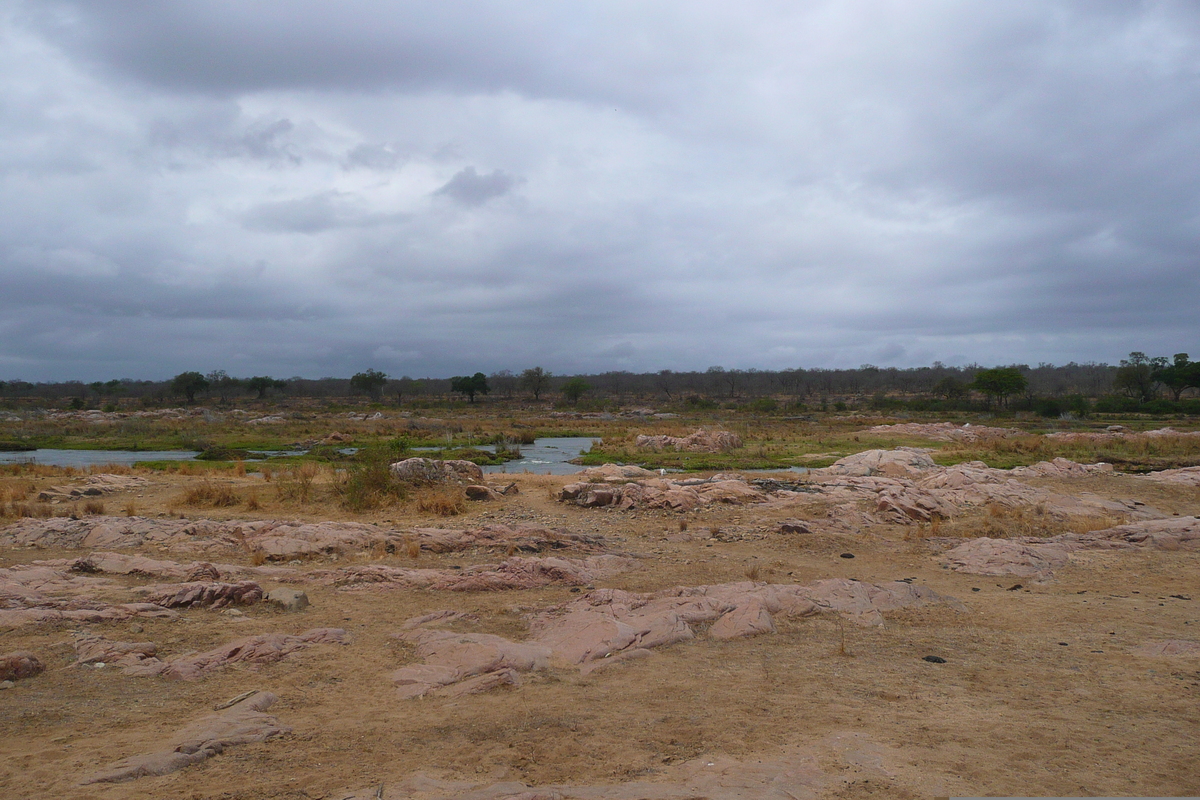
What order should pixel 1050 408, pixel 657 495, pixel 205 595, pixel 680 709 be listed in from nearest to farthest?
pixel 680 709, pixel 205 595, pixel 657 495, pixel 1050 408

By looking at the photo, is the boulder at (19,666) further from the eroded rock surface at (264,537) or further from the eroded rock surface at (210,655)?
the eroded rock surface at (264,537)

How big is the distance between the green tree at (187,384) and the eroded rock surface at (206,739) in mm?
115210

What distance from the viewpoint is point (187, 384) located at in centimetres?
10662

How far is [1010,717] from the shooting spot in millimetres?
6152

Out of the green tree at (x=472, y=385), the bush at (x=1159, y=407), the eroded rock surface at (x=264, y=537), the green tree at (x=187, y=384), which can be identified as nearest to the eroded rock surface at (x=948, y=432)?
the bush at (x=1159, y=407)

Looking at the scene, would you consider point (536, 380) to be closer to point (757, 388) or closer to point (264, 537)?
point (757, 388)

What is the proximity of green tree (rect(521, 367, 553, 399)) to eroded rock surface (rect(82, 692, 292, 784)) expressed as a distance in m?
111

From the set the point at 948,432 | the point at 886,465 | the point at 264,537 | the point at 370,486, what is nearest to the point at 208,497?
the point at 370,486

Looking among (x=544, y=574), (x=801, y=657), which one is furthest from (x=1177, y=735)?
(x=544, y=574)

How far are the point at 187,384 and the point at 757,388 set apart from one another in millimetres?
102454

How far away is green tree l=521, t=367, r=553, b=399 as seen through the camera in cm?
11700

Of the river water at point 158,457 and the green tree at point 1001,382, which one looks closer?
the river water at point 158,457

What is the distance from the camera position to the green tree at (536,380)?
117000mm

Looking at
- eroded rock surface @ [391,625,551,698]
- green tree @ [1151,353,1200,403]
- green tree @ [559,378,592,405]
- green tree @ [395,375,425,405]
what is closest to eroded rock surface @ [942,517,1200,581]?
eroded rock surface @ [391,625,551,698]
